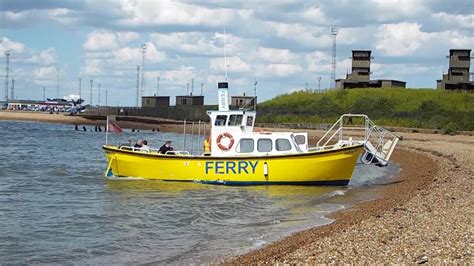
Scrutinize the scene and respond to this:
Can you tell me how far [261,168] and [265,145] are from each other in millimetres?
934

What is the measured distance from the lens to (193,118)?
93188 millimetres

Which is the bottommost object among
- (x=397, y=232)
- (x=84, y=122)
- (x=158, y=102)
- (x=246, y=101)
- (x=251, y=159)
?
(x=84, y=122)

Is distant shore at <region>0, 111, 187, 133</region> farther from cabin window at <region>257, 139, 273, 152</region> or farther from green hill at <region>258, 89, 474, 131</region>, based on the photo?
cabin window at <region>257, 139, 273, 152</region>

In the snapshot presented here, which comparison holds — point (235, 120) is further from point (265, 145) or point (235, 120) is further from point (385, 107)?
point (385, 107)

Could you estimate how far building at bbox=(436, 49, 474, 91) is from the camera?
78625 millimetres

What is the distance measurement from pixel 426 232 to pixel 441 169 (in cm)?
1710

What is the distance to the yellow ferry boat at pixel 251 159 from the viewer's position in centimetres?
2539

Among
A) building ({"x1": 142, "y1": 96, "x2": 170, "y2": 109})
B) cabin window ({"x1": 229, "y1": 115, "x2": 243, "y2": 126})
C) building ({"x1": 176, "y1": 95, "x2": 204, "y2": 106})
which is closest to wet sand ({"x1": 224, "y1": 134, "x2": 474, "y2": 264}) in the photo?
cabin window ({"x1": 229, "y1": 115, "x2": 243, "y2": 126})

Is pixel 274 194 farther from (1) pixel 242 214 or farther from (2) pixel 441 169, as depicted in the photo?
(2) pixel 441 169

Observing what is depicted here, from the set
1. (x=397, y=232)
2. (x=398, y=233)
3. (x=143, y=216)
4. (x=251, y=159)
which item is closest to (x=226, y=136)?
(x=251, y=159)

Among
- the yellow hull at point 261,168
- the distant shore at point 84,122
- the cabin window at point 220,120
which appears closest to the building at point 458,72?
the distant shore at point 84,122

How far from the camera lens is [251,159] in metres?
25.5

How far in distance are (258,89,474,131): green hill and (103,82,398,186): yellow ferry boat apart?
3763 centimetres

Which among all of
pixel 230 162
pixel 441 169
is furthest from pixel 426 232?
pixel 441 169
